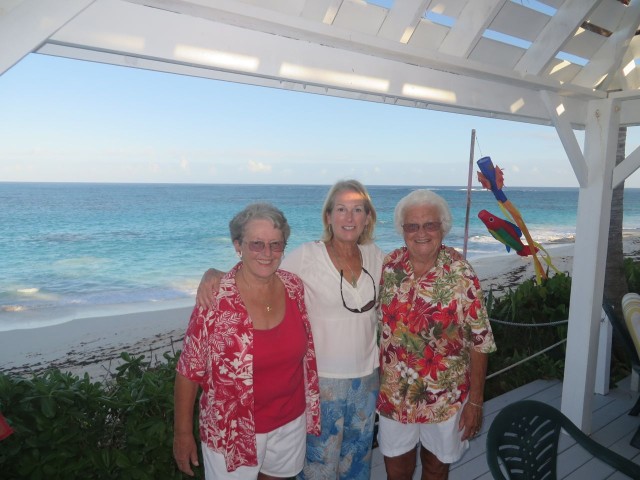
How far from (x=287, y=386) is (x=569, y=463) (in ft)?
7.84

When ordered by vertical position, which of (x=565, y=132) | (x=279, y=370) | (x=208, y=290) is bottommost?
(x=279, y=370)

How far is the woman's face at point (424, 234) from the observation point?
2.11 meters

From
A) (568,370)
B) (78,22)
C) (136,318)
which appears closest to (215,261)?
(136,318)

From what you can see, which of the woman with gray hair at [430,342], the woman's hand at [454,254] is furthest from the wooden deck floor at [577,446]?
the woman's hand at [454,254]

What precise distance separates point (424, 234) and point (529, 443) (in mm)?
946

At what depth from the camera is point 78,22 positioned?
1389mm

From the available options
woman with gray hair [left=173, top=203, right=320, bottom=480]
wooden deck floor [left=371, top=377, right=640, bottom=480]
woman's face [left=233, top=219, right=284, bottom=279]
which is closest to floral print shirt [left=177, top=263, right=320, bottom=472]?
woman with gray hair [left=173, top=203, right=320, bottom=480]

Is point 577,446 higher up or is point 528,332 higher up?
point 528,332

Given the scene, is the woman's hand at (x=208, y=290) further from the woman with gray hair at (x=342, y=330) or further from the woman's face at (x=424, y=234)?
the woman's face at (x=424, y=234)

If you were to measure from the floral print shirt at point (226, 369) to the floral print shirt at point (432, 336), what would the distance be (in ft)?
2.33

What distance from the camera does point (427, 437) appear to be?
2189 millimetres

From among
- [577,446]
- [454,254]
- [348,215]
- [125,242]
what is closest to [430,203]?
[454,254]

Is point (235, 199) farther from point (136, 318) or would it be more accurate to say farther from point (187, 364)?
point (187, 364)

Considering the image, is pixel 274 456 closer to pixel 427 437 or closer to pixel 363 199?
pixel 427 437
